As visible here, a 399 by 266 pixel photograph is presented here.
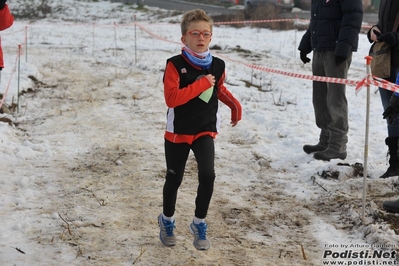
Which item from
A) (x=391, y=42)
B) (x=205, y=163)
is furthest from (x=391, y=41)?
(x=205, y=163)

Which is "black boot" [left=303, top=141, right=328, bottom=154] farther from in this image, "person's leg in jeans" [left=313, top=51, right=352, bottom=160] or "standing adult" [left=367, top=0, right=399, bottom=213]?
"standing adult" [left=367, top=0, right=399, bottom=213]

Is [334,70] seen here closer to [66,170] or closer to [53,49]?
[66,170]

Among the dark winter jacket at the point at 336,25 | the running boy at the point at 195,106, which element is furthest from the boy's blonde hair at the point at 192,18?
the dark winter jacket at the point at 336,25

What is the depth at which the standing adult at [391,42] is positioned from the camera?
18.2 ft

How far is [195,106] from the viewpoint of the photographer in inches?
159

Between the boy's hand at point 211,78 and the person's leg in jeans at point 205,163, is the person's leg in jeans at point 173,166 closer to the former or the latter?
the person's leg in jeans at point 205,163

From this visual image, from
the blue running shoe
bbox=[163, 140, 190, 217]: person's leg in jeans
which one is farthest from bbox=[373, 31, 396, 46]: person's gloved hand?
the blue running shoe

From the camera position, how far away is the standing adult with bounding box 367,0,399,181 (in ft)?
18.2

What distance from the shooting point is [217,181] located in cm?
602

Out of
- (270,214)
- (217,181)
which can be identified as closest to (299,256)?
(270,214)

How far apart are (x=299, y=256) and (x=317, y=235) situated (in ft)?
1.56

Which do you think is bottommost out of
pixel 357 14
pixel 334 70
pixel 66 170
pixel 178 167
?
pixel 66 170

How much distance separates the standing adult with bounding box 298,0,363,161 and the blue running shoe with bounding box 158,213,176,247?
2805 millimetres

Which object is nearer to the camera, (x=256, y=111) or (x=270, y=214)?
(x=270, y=214)
